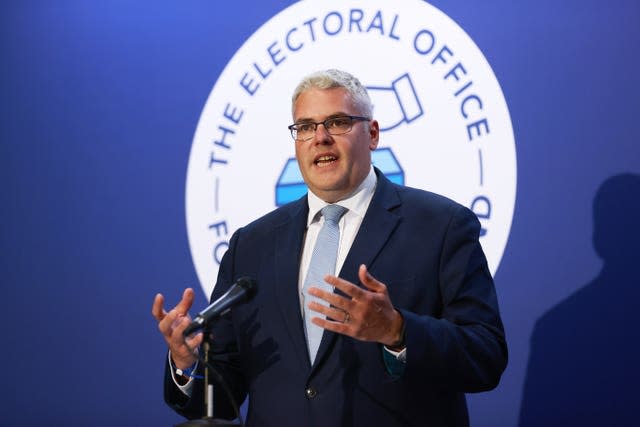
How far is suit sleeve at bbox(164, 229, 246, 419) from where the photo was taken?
201 centimetres

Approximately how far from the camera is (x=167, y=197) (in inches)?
118

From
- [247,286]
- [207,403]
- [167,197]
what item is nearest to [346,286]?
[247,286]

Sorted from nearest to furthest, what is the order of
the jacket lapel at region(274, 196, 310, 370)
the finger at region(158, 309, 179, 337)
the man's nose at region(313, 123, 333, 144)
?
the finger at region(158, 309, 179, 337) → the jacket lapel at region(274, 196, 310, 370) → the man's nose at region(313, 123, 333, 144)

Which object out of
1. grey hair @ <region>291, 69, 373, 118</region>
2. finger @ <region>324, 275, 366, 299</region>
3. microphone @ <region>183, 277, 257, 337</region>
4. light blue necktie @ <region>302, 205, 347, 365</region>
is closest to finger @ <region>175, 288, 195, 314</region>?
microphone @ <region>183, 277, 257, 337</region>

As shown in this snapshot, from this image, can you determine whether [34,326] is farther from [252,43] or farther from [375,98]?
[375,98]

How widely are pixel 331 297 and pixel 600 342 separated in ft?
5.05

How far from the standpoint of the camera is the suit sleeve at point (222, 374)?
2008mm

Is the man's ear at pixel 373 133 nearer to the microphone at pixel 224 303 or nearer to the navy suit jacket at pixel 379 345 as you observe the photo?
the navy suit jacket at pixel 379 345

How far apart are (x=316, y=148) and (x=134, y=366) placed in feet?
4.53

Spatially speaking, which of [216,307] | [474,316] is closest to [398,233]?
[474,316]

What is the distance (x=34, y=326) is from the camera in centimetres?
305

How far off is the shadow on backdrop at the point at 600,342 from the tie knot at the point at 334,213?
3.33 feet

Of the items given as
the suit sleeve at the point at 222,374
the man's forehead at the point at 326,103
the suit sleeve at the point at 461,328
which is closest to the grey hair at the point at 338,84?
the man's forehead at the point at 326,103

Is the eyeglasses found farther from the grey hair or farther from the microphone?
the microphone
